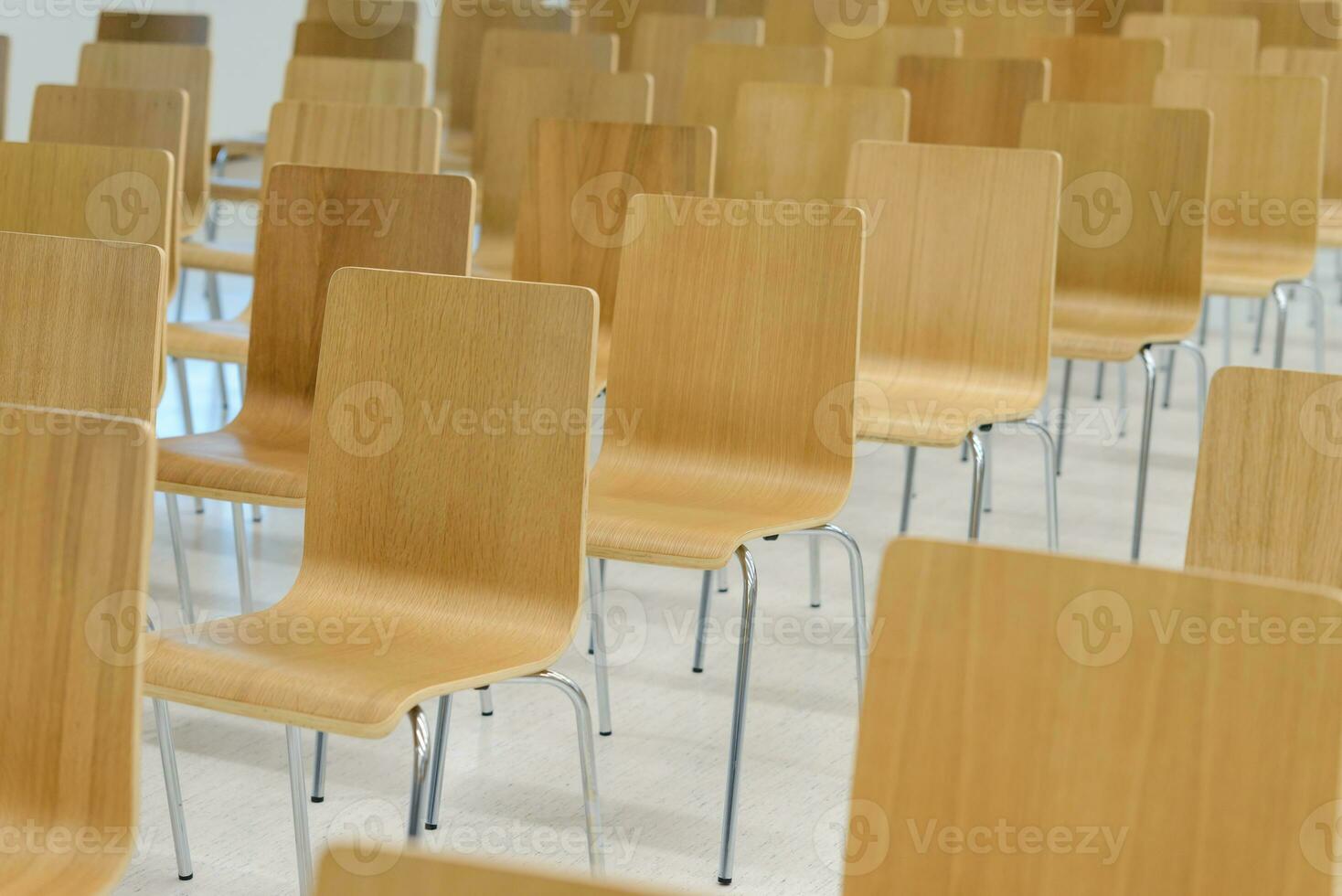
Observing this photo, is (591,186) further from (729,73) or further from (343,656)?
(343,656)

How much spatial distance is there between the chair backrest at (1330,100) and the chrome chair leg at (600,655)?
2693 millimetres

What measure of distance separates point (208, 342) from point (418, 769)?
1.69 m

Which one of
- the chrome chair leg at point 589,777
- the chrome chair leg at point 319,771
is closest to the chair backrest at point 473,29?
the chrome chair leg at point 319,771

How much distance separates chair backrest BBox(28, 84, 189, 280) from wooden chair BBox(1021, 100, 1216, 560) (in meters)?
1.79

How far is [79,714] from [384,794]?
112 cm

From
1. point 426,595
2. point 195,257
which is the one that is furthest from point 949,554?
point 195,257

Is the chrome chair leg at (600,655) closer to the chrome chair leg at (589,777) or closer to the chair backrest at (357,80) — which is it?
the chrome chair leg at (589,777)

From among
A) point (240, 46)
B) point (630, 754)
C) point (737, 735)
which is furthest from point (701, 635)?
point (240, 46)

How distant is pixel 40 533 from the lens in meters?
1.34

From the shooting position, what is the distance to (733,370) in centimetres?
254

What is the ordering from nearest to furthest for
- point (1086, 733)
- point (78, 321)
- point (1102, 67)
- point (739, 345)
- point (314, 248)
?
point (1086, 733)
point (78, 321)
point (739, 345)
point (314, 248)
point (1102, 67)

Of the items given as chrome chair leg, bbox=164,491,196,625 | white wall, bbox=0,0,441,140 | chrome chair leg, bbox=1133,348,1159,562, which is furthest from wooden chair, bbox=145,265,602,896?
white wall, bbox=0,0,441,140

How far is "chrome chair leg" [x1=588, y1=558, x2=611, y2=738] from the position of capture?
256 cm

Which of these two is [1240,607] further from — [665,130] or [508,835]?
[665,130]
